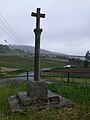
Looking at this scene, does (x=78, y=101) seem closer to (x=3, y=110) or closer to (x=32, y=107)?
(x=32, y=107)

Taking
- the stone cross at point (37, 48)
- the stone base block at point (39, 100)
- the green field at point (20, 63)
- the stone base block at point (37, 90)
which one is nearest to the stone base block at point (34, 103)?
the stone base block at point (39, 100)

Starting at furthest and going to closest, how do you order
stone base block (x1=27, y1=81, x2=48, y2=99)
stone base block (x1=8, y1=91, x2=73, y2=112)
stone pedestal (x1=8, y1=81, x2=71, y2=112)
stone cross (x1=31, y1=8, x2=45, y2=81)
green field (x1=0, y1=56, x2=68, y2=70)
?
green field (x1=0, y1=56, x2=68, y2=70) → stone cross (x1=31, y1=8, x2=45, y2=81) → stone base block (x1=27, y1=81, x2=48, y2=99) → stone pedestal (x1=8, y1=81, x2=71, y2=112) → stone base block (x1=8, y1=91, x2=73, y2=112)

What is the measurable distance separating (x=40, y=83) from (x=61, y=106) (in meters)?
1.10

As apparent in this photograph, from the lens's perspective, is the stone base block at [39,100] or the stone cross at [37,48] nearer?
the stone base block at [39,100]

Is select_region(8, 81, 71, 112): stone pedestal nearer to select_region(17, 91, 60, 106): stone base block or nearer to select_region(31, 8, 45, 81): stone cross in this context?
select_region(17, 91, 60, 106): stone base block

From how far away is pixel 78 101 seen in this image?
9.77m

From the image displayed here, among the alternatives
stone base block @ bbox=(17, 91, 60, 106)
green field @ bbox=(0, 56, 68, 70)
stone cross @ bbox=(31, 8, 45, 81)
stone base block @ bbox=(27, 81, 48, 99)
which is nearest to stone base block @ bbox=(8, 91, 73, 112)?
stone base block @ bbox=(17, 91, 60, 106)

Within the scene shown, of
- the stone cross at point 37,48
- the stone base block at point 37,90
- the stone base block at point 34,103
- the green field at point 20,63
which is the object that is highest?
the stone cross at point 37,48

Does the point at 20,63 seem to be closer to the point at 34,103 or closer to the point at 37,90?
the point at 37,90

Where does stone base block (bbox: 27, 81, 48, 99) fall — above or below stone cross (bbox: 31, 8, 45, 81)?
below

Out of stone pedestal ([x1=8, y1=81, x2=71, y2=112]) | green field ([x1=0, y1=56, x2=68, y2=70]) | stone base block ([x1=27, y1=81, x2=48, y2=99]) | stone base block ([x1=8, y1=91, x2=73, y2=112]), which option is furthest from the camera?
green field ([x1=0, y1=56, x2=68, y2=70])

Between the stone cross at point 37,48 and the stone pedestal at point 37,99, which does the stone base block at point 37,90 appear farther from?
the stone cross at point 37,48

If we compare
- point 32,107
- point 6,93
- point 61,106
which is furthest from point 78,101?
point 6,93

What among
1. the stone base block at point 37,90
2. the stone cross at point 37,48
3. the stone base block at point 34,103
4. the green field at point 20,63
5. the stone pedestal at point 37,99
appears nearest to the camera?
the stone base block at point 34,103
